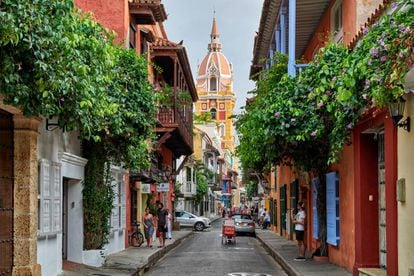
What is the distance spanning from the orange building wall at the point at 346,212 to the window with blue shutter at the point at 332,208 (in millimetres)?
263

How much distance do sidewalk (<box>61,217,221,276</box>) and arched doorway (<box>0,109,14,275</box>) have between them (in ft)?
8.63

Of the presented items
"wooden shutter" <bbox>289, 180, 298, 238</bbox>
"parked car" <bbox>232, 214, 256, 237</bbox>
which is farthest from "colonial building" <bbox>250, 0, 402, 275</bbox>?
"parked car" <bbox>232, 214, 256, 237</bbox>

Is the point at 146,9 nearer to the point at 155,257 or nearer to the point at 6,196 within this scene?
the point at 155,257

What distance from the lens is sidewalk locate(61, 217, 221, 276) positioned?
15.6m

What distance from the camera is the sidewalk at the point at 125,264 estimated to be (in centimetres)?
1557

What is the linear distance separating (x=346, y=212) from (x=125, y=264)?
19.8ft

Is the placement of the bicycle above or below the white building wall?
below

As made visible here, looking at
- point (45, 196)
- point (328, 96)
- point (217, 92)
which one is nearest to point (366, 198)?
point (328, 96)

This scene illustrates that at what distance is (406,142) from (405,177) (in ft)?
1.94

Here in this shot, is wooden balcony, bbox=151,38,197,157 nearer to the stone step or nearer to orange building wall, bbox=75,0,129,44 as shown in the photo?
orange building wall, bbox=75,0,129,44

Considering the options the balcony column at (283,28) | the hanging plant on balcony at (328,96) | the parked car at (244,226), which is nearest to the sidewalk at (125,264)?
the hanging plant on balcony at (328,96)

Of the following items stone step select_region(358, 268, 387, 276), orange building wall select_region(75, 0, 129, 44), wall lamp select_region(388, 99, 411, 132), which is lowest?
stone step select_region(358, 268, 387, 276)

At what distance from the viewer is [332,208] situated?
1772 cm

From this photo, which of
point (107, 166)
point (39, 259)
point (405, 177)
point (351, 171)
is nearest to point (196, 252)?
point (107, 166)
